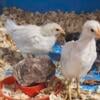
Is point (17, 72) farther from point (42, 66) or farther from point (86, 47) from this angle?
point (86, 47)

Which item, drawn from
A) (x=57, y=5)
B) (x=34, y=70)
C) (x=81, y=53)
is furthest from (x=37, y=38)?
(x=57, y=5)

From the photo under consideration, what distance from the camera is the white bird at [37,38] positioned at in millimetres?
2545

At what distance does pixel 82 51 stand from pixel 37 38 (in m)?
0.46

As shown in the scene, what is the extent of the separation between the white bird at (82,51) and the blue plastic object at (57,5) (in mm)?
1143

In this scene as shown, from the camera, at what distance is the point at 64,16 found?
3.30 meters

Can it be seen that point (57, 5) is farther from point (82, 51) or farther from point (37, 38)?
point (82, 51)

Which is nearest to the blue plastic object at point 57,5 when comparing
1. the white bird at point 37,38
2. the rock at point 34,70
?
the white bird at point 37,38

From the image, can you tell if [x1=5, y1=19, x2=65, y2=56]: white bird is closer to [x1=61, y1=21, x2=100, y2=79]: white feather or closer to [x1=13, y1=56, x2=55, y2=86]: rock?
[x1=13, y1=56, x2=55, y2=86]: rock

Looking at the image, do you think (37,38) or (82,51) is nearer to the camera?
(82,51)

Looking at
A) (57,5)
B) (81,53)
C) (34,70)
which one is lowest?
(34,70)

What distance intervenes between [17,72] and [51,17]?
101 cm

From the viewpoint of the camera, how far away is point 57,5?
3348 mm

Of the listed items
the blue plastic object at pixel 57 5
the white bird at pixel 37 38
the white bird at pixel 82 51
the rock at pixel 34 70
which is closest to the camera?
the white bird at pixel 82 51

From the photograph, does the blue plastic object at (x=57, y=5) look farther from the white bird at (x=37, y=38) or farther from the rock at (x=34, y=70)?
the rock at (x=34, y=70)
